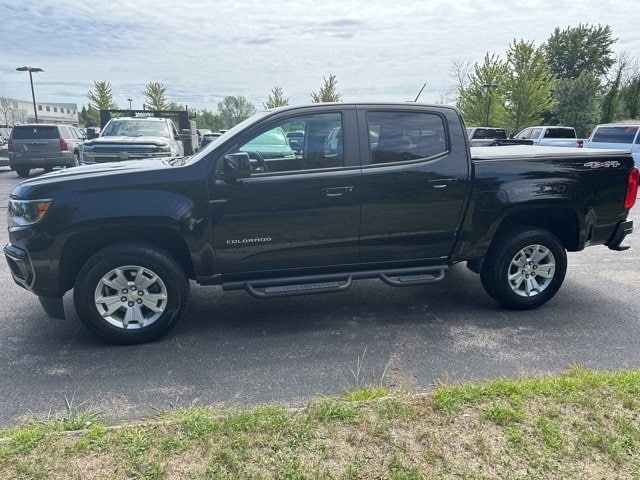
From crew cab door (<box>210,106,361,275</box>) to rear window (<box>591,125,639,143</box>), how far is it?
13.2 metres

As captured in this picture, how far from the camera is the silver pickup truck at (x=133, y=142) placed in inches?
421

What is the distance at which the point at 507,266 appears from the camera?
14.5 feet

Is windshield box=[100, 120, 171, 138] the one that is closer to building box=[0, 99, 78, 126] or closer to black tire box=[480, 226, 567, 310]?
black tire box=[480, 226, 567, 310]

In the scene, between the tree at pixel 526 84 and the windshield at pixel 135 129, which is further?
the tree at pixel 526 84

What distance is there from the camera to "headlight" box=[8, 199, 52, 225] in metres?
3.58

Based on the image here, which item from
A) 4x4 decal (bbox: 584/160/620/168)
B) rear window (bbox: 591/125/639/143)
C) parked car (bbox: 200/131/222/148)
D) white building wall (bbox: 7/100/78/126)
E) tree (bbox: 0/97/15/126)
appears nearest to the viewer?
4x4 decal (bbox: 584/160/620/168)

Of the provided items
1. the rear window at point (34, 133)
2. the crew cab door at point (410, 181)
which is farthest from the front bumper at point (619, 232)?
the rear window at point (34, 133)

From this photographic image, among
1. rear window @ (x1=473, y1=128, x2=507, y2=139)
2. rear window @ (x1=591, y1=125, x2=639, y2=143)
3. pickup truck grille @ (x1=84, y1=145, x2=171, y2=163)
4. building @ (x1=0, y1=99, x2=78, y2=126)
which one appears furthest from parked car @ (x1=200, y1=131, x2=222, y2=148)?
building @ (x1=0, y1=99, x2=78, y2=126)

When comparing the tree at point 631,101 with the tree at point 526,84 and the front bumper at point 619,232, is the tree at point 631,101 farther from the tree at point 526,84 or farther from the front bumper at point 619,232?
the front bumper at point 619,232

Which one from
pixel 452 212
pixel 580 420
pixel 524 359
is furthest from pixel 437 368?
pixel 452 212

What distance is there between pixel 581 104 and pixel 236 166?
125 feet

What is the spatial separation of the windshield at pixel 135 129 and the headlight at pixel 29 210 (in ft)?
29.9

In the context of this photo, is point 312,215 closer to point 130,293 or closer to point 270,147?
point 270,147

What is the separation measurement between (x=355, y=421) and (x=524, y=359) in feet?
5.40
